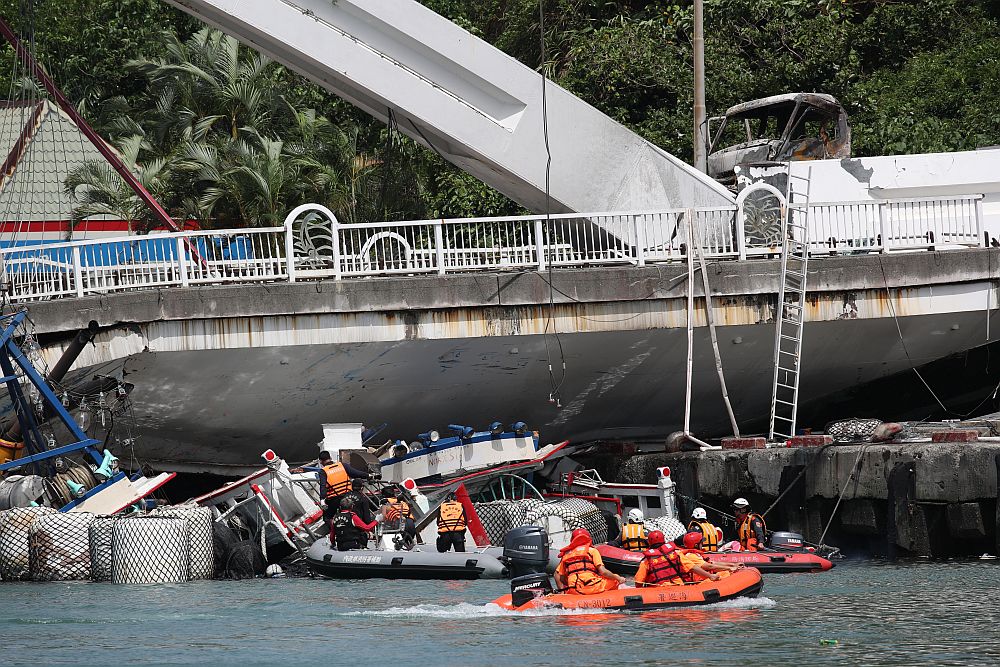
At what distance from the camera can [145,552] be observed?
20281 mm

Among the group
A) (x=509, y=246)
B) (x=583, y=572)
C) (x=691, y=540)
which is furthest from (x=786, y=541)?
(x=509, y=246)

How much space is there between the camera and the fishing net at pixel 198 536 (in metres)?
20.8

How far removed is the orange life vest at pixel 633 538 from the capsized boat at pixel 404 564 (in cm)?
180

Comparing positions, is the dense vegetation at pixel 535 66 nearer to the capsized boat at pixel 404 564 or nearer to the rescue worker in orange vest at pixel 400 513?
the rescue worker in orange vest at pixel 400 513

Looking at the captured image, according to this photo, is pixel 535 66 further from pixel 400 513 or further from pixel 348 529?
pixel 348 529

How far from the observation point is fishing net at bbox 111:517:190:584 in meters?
20.2

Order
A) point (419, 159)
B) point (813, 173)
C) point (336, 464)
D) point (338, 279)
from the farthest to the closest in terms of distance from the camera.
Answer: point (419, 159), point (813, 173), point (338, 279), point (336, 464)

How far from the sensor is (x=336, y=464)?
21.8 meters

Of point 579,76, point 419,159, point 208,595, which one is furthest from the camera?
point 579,76

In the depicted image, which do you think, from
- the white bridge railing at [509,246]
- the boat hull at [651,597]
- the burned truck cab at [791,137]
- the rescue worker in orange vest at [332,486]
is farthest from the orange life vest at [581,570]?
the burned truck cab at [791,137]

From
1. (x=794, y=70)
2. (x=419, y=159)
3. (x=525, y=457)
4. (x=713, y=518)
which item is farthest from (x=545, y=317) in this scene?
(x=794, y=70)

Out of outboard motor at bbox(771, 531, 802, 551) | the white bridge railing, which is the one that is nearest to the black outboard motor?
outboard motor at bbox(771, 531, 802, 551)

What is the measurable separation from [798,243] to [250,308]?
9609 millimetres

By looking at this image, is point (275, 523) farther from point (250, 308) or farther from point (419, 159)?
point (419, 159)
